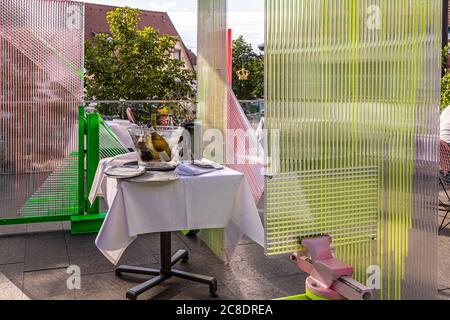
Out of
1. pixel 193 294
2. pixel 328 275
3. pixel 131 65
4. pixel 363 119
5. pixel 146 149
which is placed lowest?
pixel 193 294

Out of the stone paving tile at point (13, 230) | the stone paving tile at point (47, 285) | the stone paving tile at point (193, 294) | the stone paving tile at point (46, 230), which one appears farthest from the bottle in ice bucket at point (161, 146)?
the stone paving tile at point (13, 230)

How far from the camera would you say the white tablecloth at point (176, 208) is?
263 cm

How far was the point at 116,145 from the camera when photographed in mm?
4543

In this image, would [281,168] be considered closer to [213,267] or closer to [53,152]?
[213,267]

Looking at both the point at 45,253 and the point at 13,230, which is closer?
the point at 45,253

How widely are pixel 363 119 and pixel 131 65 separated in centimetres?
957

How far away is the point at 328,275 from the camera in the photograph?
2279 millimetres

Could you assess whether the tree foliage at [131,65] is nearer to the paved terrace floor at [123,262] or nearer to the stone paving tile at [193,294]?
the paved terrace floor at [123,262]

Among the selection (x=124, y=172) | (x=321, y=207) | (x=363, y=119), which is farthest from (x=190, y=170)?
(x=363, y=119)

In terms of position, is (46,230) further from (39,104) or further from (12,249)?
(39,104)

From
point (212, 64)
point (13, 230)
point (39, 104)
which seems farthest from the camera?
point (13, 230)

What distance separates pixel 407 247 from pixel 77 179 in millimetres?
2922

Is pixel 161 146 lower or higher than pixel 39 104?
lower
